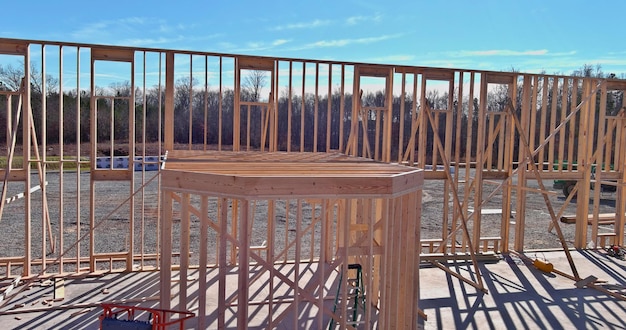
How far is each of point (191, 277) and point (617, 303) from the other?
6.50 meters

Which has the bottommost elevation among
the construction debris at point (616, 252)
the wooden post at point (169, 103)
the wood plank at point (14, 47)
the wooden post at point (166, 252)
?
the construction debris at point (616, 252)

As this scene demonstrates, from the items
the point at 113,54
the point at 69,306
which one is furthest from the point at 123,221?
the point at 69,306

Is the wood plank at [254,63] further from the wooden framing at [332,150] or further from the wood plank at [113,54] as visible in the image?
the wood plank at [113,54]

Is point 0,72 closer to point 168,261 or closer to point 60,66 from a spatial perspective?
point 60,66

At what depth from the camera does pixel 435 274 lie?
8.04 m

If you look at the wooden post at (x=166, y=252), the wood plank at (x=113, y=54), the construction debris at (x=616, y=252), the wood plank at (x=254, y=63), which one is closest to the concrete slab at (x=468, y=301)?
the construction debris at (x=616, y=252)

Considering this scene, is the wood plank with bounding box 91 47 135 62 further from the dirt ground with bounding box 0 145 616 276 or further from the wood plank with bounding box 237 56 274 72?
the dirt ground with bounding box 0 145 616 276

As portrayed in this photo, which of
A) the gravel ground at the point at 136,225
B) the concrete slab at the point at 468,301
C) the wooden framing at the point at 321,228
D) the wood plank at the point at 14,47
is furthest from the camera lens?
the gravel ground at the point at 136,225

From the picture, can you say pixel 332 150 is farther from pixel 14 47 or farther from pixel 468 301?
pixel 14 47

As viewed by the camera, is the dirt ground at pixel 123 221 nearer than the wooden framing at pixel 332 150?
No

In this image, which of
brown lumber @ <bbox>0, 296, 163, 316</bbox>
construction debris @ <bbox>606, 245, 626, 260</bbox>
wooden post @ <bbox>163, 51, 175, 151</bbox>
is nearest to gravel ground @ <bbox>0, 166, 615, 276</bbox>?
wooden post @ <bbox>163, 51, 175, 151</bbox>

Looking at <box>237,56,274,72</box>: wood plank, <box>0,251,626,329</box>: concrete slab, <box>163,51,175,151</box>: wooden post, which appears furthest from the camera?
<box>237,56,274,72</box>: wood plank

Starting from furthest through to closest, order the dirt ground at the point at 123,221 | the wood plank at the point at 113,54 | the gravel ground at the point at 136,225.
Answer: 1. the dirt ground at the point at 123,221
2. the gravel ground at the point at 136,225
3. the wood plank at the point at 113,54

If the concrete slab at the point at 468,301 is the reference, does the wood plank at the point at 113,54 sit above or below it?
above
